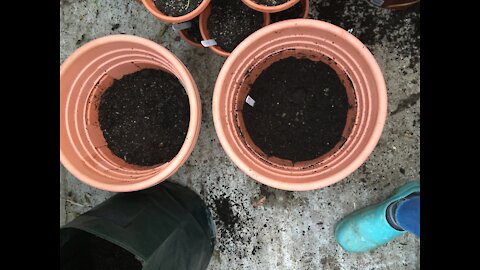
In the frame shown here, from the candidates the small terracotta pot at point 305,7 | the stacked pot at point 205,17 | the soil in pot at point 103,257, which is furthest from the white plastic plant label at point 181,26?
the soil in pot at point 103,257

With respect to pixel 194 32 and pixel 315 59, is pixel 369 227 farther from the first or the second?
pixel 194 32

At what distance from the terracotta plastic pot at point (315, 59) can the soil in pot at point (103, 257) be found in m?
0.54

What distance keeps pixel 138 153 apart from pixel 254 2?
62 centimetres

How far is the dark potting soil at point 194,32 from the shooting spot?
1469mm

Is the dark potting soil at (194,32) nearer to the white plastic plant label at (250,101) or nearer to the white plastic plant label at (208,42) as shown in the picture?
the white plastic plant label at (208,42)

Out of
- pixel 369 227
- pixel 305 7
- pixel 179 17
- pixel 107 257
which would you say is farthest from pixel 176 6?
pixel 369 227

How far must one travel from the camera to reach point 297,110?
135 centimetres

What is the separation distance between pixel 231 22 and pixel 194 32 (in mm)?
156

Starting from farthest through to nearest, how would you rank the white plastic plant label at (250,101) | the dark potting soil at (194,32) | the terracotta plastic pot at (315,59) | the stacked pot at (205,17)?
the dark potting soil at (194,32)
the white plastic plant label at (250,101)
the stacked pot at (205,17)
the terracotta plastic pot at (315,59)

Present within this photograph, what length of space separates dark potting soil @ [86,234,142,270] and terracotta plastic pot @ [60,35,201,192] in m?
0.26

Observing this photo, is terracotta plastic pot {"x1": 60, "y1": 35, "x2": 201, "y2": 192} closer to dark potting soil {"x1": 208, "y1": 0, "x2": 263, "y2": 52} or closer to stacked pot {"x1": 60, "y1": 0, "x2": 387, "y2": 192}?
stacked pot {"x1": 60, "y1": 0, "x2": 387, "y2": 192}

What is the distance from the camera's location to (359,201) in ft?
4.98
